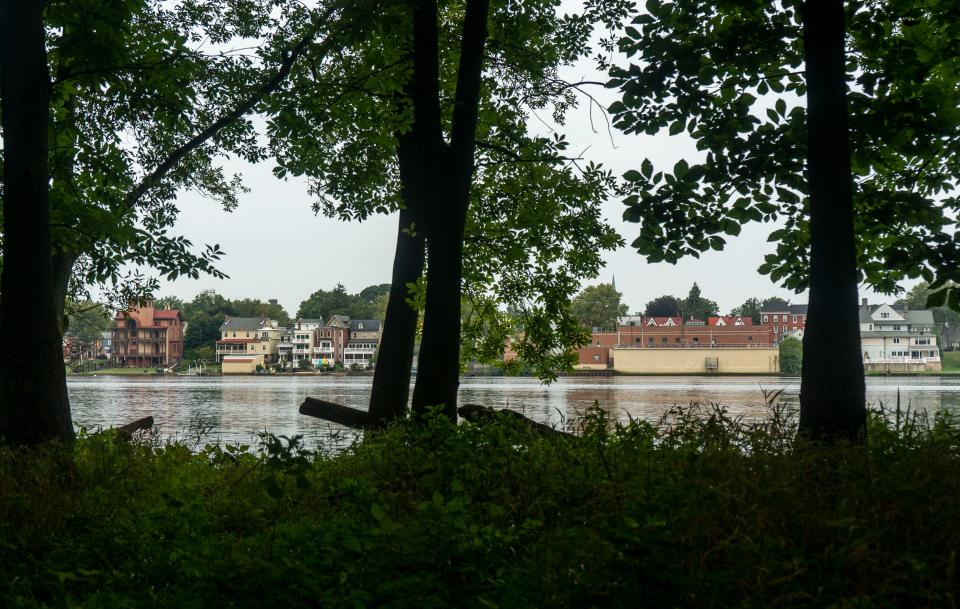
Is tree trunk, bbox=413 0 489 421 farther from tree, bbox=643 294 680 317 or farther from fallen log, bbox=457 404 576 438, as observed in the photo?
tree, bbox=643 294 680 317

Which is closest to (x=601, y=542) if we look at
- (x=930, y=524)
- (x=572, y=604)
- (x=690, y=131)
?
(x=572, y=604)

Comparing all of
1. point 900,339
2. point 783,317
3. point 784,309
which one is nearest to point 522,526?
point 900,339

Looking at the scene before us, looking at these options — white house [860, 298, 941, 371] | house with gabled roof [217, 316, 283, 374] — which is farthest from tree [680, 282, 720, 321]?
house with gabled roof [217, 316, 283, 374]

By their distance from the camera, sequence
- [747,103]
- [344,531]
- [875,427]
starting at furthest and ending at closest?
[747,103], [875,427], [344,531]

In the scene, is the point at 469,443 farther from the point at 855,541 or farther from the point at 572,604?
the point at 855,541

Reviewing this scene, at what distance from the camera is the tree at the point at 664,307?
13575 centimetres

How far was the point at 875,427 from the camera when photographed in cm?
693

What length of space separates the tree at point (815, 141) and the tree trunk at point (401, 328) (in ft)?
17.0

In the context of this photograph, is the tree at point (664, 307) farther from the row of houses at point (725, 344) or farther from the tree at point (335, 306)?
the tree at point (335, 306)

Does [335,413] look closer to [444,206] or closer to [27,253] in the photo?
[444,206]

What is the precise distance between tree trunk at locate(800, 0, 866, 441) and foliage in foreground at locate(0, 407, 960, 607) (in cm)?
37

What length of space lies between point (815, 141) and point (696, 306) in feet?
464

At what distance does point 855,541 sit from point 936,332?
138 m

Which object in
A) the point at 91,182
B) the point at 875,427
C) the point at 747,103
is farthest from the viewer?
the point at 91,182
